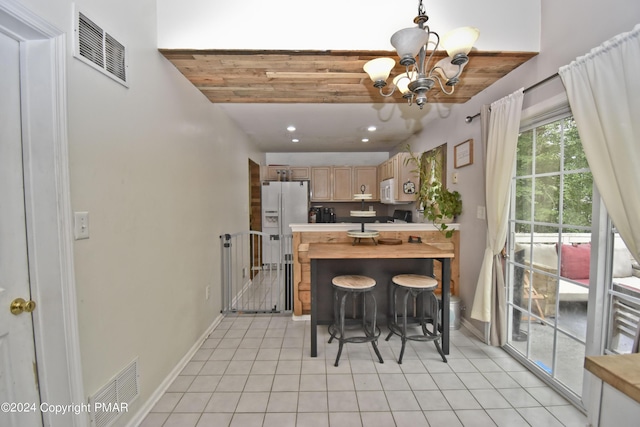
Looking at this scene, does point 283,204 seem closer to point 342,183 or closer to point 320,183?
point 320,183

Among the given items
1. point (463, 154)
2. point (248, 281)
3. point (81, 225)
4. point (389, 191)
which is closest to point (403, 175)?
point (389, 191)

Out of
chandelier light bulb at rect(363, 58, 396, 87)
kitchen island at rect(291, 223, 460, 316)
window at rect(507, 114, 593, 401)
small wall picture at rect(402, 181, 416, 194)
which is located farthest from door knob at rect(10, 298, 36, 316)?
small wall picture at rect(402, 181, 416, 194)

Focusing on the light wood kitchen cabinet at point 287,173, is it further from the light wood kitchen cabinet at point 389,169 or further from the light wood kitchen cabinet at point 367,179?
the light wood kitchen cabinet at point 389,169

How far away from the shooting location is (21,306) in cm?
106

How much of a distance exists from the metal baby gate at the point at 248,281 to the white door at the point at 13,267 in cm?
194

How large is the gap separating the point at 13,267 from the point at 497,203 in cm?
292

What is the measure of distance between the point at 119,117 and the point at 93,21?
1.46 feet

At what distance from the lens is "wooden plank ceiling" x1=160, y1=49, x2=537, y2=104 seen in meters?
1.86

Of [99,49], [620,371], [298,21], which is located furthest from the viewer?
[298,21]

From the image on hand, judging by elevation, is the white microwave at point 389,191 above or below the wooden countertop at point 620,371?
above

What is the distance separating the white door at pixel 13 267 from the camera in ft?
3.35

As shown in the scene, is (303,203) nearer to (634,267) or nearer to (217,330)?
(217,330)

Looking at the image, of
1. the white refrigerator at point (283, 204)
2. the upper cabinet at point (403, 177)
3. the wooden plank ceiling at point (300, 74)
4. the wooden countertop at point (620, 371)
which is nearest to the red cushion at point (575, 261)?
the wooden countertop at point (620, 371)

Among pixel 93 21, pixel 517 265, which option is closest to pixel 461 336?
pixel 517 265
